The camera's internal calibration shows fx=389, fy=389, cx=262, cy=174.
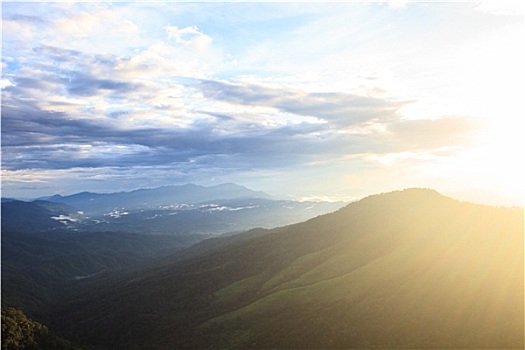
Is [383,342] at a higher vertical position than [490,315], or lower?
lower

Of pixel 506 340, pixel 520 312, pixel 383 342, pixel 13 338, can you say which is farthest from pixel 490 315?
pixel 13 338

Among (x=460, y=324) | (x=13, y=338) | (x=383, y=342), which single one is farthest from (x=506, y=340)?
(x=13, y=338)

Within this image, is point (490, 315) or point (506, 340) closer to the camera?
point (506, 340)

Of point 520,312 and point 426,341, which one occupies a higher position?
point 520,312

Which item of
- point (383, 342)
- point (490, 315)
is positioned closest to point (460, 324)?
point (490, 315)

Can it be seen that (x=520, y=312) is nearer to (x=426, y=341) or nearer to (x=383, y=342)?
(x=426, y=341)

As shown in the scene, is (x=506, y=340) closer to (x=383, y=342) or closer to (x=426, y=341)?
(x=426, y=341)

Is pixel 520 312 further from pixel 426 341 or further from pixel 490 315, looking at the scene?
pixel 426 341

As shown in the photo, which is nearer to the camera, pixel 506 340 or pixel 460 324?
pixel 506 340
